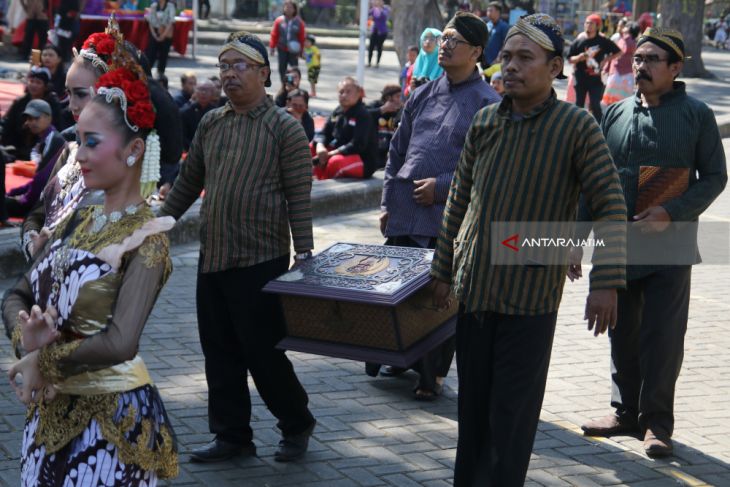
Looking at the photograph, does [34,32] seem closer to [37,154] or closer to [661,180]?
[37,154]

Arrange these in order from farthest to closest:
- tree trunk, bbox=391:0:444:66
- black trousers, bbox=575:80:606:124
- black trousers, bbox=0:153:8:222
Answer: tree trunk, bbox=391:0:444:66, black trousers, bbox=575:80:606:124, black trousers, bbox=0:153:8:222

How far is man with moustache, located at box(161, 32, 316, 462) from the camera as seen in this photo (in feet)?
17.0

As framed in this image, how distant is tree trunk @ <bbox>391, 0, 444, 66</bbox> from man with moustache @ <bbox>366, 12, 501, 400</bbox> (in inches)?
563

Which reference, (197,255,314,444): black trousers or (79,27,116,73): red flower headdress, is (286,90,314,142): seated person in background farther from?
(79,27,116,73): red flower headdress

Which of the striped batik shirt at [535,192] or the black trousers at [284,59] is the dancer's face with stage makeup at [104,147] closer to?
the striped batik shirt at [535,192]

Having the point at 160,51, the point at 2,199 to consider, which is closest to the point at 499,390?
the point at 2,199

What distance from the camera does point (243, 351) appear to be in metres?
5.32

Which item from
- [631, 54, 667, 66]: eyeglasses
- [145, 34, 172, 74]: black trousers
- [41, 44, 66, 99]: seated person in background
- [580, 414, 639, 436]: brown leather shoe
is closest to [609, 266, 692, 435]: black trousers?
[580, 414, 639, 436]: brown leather shoe

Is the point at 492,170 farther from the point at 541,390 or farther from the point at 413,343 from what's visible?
the point at 413,343

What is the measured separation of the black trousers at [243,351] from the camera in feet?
17.1

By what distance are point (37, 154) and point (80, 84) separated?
7.30 metres

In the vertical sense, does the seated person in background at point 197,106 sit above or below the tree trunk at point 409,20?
below

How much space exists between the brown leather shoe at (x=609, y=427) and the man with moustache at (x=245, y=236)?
149 centimetres

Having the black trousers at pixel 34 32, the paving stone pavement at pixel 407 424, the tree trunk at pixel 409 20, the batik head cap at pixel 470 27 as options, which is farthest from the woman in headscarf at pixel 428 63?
the black trousers at pixel 34 32
